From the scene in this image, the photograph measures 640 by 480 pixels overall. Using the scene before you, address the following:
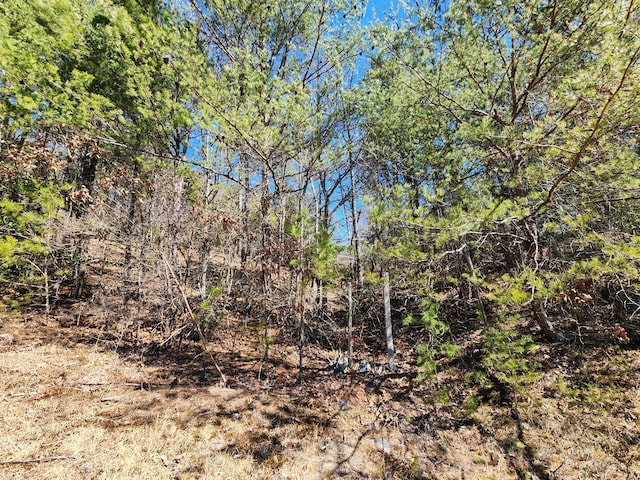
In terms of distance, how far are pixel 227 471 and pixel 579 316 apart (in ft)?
21.3

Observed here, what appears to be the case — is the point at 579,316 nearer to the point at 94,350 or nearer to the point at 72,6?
the point at 94,350

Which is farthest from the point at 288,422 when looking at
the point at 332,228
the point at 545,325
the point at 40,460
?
the point at 545,325

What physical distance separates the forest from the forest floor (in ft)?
0.12

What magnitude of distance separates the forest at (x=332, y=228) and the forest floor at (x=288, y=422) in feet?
0.12

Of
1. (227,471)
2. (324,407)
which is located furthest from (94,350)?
(324,407)

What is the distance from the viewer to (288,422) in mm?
4094

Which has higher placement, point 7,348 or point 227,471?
point 7,348

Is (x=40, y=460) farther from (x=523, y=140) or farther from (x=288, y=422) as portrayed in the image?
(x=523, y=140)

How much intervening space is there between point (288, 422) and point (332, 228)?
3.81 m

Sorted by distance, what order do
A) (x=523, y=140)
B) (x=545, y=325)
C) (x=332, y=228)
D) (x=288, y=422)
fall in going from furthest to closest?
(x=332, y=228) < (x=545, y=325) < (x=288, y=422) < (x=523, y=140)

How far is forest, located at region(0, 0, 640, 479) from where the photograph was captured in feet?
10.4

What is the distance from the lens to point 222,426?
3793mm

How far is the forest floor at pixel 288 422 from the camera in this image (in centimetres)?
310

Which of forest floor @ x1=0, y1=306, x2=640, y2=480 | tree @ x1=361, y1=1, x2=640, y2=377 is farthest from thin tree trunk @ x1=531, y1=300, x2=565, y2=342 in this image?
forest floor @ x1=0, y1=306, x2=640, y2=480
